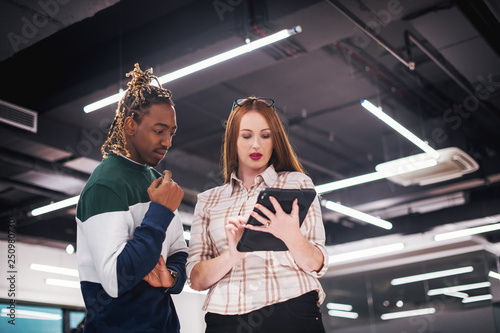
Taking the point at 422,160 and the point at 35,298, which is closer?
the point at 422,160

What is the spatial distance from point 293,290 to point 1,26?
12.7 ft

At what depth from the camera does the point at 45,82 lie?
613cm

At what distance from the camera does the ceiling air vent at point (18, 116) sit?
18.2ft

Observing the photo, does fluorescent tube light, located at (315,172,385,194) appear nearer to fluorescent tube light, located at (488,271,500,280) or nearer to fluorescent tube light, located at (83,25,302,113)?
fluorescent tube light, located at (83,25,302,113)

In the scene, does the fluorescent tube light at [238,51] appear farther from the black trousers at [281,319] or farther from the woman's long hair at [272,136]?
the black trousers at [281,319]

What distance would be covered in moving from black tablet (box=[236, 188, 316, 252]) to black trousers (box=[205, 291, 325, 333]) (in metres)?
0.16

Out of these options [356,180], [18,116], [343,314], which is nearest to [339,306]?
[343,314]

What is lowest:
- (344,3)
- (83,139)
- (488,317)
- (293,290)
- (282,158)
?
(488,317)

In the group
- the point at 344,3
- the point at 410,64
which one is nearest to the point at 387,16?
the point at 344,3

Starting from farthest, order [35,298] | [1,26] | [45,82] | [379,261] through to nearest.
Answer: [379,261], [35,298], [45,82], [1,26]

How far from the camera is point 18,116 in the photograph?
5707 millimetres

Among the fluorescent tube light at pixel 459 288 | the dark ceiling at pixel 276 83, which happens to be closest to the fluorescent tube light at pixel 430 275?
the fluorescent tube light at pixel 459 288

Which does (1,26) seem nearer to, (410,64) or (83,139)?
(83,139)

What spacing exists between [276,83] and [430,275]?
21.9ft
